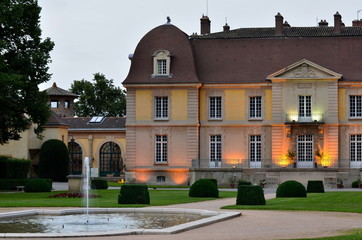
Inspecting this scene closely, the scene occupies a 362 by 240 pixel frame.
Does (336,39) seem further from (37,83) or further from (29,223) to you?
(29,223)

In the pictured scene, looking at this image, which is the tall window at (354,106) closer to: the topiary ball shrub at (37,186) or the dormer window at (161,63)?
the dormer window at (161,63)

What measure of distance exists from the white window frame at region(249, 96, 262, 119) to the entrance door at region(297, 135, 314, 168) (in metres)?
3.45

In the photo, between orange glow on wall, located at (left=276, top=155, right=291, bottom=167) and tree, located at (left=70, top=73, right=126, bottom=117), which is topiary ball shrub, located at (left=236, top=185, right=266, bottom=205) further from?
tree, located at (left=70, top=73, right=126, bottom=117)

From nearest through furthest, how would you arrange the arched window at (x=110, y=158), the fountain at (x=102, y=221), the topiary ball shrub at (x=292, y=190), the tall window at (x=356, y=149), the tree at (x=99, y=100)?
the fountain at (x=102, y=221), the topiary ball shrub at (x=292, y=190), the tall window at (x=356, y=149), the arched window at (x=110, y=158), the tree at (x=99, y=100)

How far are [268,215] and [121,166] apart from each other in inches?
1875

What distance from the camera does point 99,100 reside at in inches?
3915

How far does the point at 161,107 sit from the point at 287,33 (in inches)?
426

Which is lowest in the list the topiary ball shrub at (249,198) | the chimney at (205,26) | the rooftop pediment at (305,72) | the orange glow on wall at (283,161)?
the topiary ball shrub at (249,198)

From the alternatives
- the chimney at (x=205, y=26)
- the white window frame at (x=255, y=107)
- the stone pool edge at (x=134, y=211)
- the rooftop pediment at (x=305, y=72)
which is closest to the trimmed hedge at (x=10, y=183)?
the white window frame at (x=255, y=107)

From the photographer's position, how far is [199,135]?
6059 cm

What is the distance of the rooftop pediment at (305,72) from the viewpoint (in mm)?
58156

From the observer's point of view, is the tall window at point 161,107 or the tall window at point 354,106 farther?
the tall window at point 161,107

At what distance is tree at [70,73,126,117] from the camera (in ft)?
324

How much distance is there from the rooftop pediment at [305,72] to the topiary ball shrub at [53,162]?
1750 centimetres
